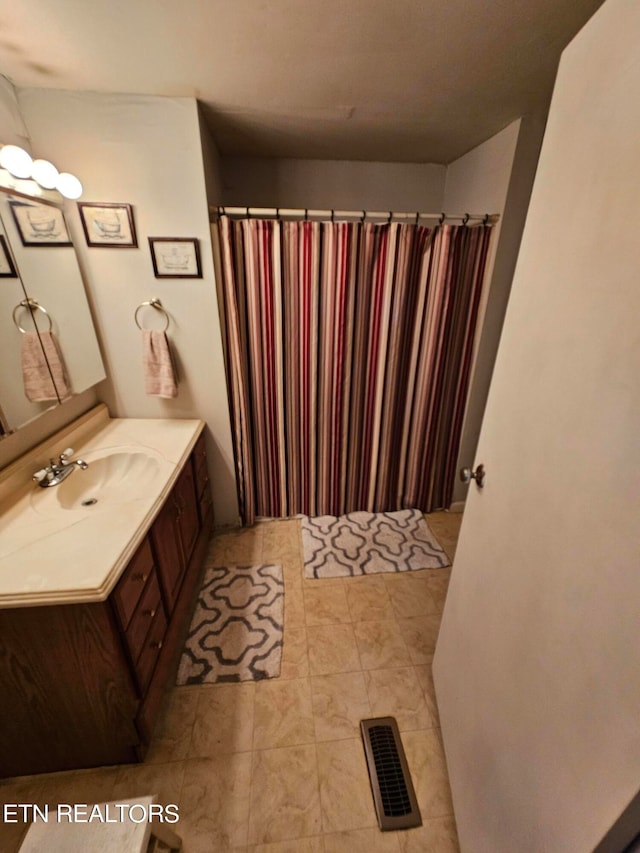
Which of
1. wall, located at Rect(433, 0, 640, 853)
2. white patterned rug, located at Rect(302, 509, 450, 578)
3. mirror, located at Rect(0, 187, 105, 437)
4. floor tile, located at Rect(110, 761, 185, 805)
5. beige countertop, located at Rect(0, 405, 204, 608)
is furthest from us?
white patterned rug, located at Rect(302, 509, 450, 578)

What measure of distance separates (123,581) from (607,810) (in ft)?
3.64

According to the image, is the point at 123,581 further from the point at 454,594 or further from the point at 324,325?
the point at 324,325

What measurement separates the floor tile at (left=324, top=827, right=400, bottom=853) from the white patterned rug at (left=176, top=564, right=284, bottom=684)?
1.66 feet

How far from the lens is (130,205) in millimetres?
1479

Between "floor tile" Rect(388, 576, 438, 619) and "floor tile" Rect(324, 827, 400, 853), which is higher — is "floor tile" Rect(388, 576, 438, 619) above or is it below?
above

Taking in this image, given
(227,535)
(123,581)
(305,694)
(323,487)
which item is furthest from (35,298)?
(305,694)

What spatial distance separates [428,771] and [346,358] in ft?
5.76

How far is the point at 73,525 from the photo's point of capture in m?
1.07

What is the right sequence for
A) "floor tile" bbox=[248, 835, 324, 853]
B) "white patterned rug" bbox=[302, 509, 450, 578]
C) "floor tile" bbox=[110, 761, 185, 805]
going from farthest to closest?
1. "white patterned rug" bbox=[302, 509, 450, 578]
2. "floor tile" bbox=[110, 761, 185, 805]
3. "floor tile" bbox=[248, 835, 324, 853]

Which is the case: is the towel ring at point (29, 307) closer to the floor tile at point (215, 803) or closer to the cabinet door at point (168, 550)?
the cabinet door at point (168, 550)

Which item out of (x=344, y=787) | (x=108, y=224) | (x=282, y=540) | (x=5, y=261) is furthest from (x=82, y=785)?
(x=108, y=224)

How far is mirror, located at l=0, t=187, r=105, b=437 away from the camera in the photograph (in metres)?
1.19

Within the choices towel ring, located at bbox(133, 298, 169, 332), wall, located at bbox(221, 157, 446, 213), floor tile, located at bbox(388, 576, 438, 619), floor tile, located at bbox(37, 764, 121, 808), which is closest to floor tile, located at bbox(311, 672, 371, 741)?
floor tile, located at bbox(388, 576, 438, 619)

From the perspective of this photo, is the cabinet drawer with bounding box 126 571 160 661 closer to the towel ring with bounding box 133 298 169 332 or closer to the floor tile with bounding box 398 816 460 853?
the floor tile with bounding box 398 816 460 853
